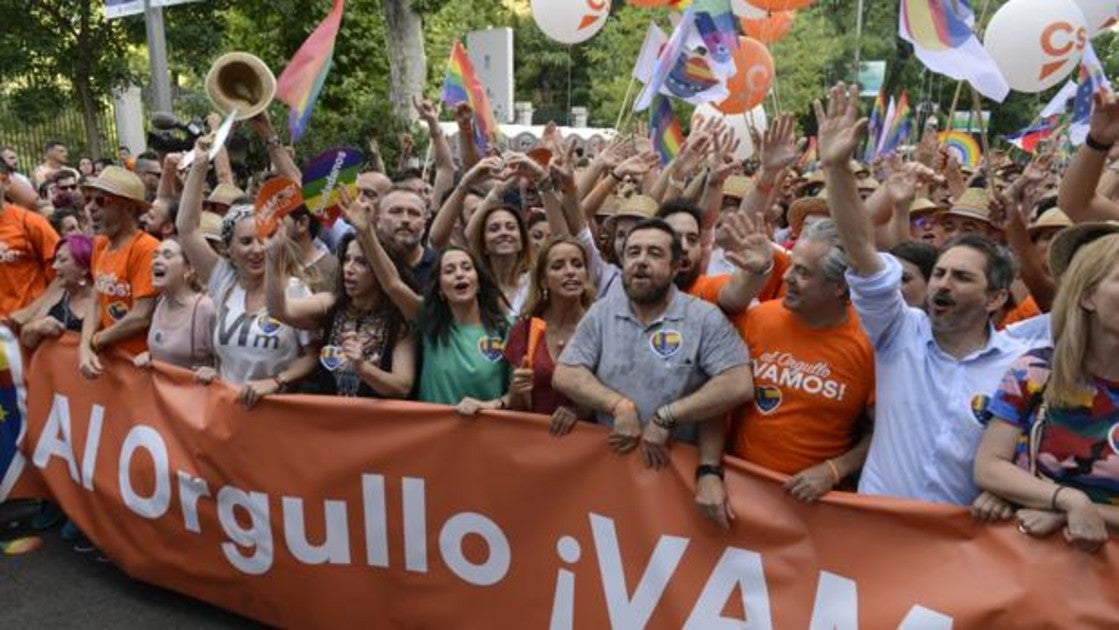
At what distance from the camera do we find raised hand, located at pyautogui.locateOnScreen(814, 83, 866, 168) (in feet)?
9.62

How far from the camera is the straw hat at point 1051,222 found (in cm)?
426

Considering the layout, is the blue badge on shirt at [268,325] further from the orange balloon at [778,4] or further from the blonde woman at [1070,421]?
the orange balloon at [778,4]

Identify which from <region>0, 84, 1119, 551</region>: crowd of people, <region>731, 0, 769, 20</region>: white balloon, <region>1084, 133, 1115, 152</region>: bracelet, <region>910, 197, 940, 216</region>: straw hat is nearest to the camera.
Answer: <region>0, 84, 1119, 551</region>: crowd of people

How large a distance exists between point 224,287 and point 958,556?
3262 millimetres

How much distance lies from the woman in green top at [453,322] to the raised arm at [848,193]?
1.48 meters

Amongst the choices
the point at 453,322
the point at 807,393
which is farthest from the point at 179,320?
the point at 807,393

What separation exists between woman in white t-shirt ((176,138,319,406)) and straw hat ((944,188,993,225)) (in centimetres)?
326

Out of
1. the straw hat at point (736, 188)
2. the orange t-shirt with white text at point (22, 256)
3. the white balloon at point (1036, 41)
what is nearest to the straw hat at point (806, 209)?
the straw hat at point (736, 188)

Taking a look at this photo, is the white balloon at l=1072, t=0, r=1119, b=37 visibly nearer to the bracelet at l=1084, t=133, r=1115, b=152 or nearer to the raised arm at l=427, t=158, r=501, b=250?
the bracelet at l=1084, t=133, r=1115, b=152

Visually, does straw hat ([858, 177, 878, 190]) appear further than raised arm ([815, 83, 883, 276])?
Yes

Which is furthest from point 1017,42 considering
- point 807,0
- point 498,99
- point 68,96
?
point 68,96

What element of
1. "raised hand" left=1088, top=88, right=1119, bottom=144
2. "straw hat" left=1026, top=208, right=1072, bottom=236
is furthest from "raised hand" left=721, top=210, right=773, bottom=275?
"straw hat" left=1026, top=208, right=1072, bottom=236

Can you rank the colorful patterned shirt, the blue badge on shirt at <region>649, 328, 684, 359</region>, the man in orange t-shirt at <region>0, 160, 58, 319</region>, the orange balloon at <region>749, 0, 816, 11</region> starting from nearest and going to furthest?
the colorful patterned shirt, the blue badge on shirt at <region>649, 328, 684, 359</region>, the man in orange t-shirt at <region>0, 160, 58, 319</region>, the orange balloon at <region>749, 0, 816, 11</region>

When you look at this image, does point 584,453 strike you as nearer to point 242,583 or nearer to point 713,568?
point 713,568
